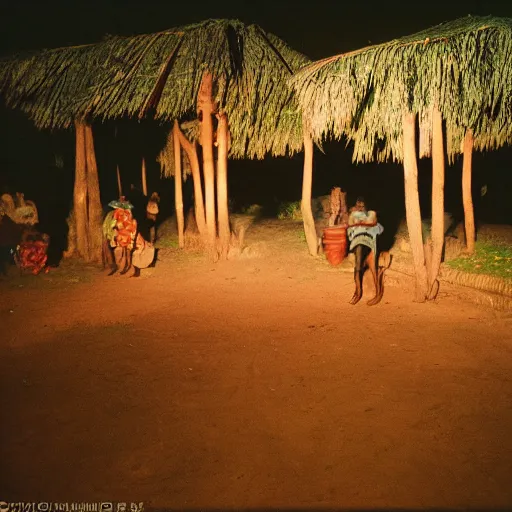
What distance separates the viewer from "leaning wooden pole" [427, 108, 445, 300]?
700 centimetres

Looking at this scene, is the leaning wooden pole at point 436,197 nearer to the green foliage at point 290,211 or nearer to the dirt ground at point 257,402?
the dirt ground at point 257,402

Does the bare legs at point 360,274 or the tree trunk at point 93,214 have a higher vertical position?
the tree trunk at point 93,214

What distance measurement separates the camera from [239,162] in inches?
599

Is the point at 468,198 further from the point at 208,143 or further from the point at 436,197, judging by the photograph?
the point at 208,143

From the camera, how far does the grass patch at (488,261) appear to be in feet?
24.0

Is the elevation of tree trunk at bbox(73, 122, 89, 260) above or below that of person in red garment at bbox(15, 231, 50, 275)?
above

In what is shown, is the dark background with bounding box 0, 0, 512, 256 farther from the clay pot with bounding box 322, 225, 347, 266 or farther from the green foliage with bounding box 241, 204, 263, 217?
the clay pot with bounding box 322, 225, 347, 266

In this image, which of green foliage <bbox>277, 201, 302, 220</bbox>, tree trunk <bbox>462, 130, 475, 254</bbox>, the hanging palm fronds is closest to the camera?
tree trunk <bbox>462, 130, 475, 254</bbox>

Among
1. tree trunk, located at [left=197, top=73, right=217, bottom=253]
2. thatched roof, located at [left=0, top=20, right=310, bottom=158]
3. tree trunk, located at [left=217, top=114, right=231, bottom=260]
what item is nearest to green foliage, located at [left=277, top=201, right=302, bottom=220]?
thatched roof, located at [left=0, top=20, right=310, bottom=158]

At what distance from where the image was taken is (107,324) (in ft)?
20.3

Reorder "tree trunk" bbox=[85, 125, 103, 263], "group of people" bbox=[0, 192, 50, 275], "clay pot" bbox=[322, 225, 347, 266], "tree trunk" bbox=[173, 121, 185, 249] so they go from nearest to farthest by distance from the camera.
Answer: "group of people" bbox=[0, 192, 50, 275] < "clay pot" bbox=[322, 225, 347, 266] < "tree trunk" bbox=[85, 125, 103, 263] < "tree trunk" bbox=[173, 121, 185, 249]

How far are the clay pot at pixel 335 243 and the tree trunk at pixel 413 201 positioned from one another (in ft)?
6.22

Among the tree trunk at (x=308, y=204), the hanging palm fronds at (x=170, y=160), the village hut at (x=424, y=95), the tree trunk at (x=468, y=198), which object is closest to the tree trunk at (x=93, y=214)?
the hanging palm fronds at (x=170, y=160)

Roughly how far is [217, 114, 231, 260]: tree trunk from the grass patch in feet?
14.8
